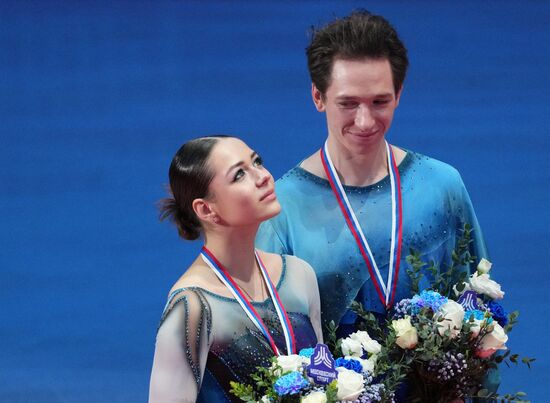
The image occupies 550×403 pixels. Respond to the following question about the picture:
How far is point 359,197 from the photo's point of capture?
325 cm

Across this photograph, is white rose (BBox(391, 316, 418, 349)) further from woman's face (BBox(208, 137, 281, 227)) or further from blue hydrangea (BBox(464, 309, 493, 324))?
woman's face (BBox(208, 137, 281, 227))

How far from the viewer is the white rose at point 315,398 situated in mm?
2605

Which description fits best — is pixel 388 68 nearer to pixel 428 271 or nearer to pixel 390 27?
pixel 390 27

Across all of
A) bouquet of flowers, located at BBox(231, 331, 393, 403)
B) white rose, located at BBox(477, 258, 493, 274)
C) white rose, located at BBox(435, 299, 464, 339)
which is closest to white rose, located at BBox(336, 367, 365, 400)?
bouquet of flowers, located at BBox(231, 331, 393, 403)

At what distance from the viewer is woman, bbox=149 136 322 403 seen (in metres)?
2.67

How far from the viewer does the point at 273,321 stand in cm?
282

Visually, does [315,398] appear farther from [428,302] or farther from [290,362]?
[428,302]

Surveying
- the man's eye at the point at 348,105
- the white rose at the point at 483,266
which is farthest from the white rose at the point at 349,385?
the man's eye at the point at 348,105

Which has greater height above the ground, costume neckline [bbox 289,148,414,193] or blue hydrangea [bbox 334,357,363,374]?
costume neckline [bbox 289,148,414,193]

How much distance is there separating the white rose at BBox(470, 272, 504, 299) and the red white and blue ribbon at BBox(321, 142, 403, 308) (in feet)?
0.74

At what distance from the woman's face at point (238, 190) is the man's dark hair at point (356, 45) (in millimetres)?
469

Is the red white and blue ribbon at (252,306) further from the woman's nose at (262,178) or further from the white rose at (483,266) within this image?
the white rose at (483,266)

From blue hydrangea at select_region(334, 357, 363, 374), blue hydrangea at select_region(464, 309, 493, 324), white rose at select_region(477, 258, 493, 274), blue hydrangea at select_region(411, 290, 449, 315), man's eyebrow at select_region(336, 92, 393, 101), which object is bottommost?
blue hydrangea at select_region(334, 357, 363, 374)

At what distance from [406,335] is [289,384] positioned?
42 centimetres
